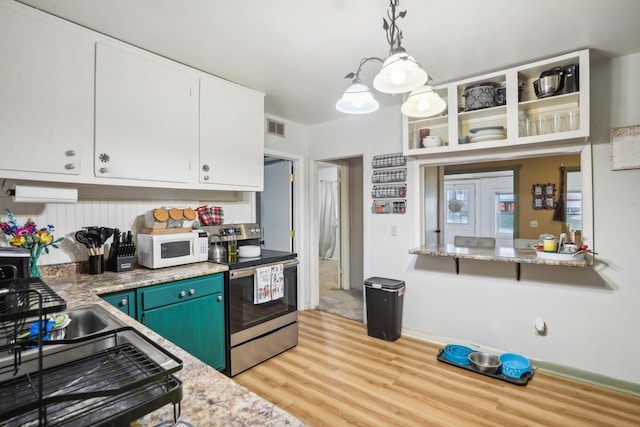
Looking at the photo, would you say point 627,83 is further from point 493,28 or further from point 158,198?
point 158,198

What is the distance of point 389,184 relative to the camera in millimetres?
3451

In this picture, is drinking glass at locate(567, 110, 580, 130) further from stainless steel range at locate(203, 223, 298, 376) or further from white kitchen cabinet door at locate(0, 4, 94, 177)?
white kitchen cabinet door at locate(0, 4, 94, 177)

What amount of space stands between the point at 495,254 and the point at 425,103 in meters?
1.60

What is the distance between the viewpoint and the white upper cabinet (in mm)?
2334

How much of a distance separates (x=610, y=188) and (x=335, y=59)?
228cm

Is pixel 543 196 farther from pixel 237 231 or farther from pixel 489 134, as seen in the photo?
pixel 237 231

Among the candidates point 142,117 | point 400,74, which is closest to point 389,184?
point 400,74

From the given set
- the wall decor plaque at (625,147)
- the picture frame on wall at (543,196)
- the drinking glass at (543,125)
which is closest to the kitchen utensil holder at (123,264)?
the drinking glass at (543,125)

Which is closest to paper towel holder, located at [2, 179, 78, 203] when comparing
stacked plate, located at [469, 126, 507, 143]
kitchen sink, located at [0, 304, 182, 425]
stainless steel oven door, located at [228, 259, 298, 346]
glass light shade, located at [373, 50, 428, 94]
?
stainless steel oven door, located at [228, 259, 298, 346]

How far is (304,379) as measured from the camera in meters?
2.47

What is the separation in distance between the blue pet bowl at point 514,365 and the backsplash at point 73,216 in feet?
10.2

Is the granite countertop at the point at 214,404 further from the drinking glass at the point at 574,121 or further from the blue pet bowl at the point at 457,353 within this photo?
the drinking glass at the point at 574,121

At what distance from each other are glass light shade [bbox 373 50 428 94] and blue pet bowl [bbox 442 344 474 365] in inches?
91.2

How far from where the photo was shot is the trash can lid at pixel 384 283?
3.18 meters
